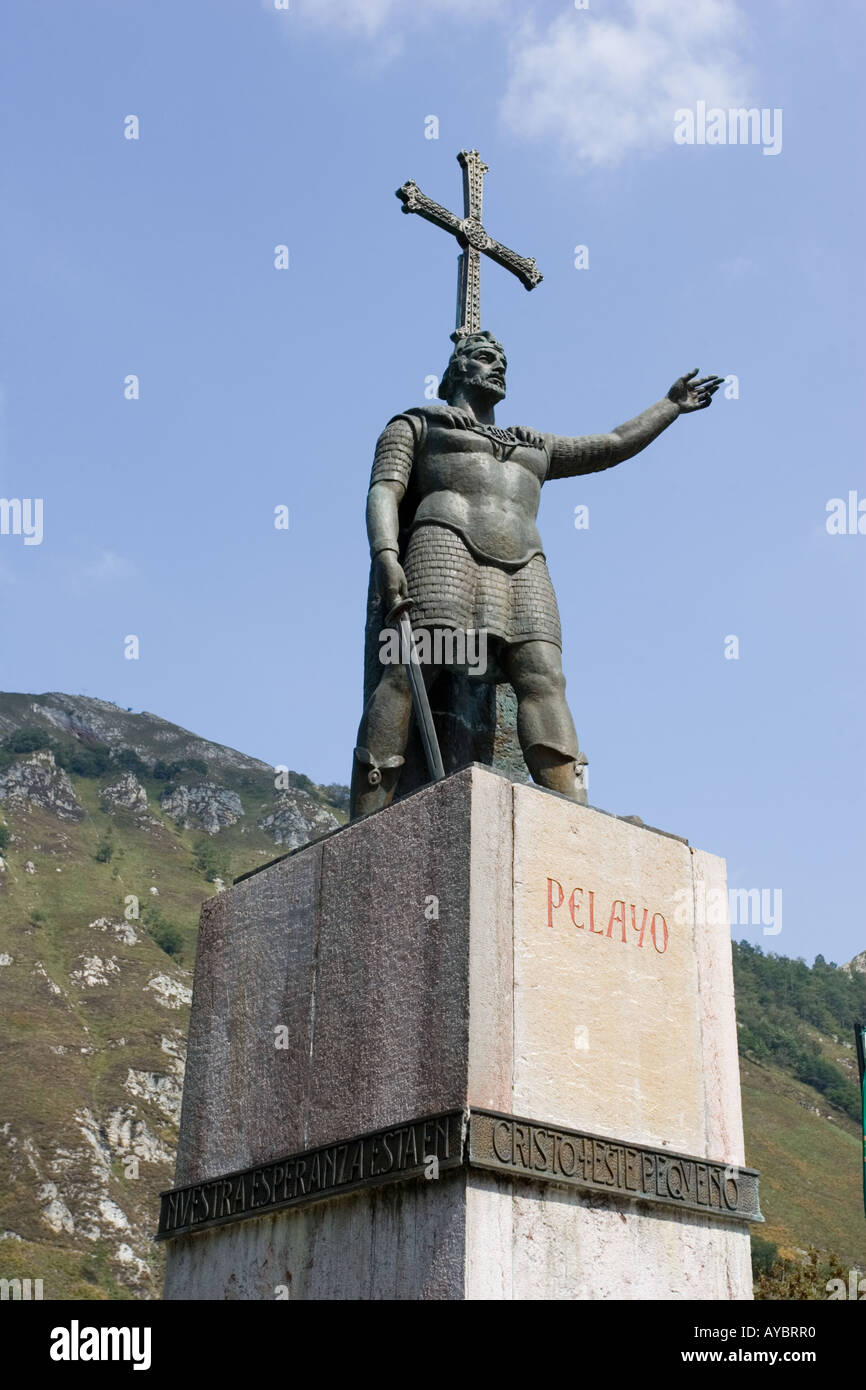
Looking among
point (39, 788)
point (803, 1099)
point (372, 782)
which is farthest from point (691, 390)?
point (39, 788)

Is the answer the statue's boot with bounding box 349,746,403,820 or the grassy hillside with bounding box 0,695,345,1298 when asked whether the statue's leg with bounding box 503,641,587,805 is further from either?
the grassy hillside with bounding box 0,695,345,1298

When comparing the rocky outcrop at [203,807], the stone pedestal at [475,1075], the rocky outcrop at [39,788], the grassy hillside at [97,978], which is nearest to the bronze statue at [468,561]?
the stone pedestal at [475,1075]

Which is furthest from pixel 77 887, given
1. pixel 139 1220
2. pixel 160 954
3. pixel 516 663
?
pixel 516 663

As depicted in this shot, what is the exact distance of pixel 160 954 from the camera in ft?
335

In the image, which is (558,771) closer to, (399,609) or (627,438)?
(399,609)

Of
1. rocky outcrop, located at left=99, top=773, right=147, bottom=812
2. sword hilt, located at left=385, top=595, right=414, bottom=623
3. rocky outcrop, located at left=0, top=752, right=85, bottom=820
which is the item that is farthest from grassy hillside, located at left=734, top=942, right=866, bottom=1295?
sword hilt, located at left=385, top=595, right=414, bottom=623

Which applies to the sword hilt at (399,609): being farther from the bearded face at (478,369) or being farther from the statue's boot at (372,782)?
the bearded face at (478,369)

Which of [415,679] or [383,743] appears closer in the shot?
[415,679]

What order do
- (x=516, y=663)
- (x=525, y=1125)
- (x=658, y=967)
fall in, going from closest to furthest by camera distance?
(x=525, y=1125) < (x=658, y=967) < (x=516, y=663)

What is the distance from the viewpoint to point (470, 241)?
9.55 m

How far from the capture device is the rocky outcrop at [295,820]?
440 ft

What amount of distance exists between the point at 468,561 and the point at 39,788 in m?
123
